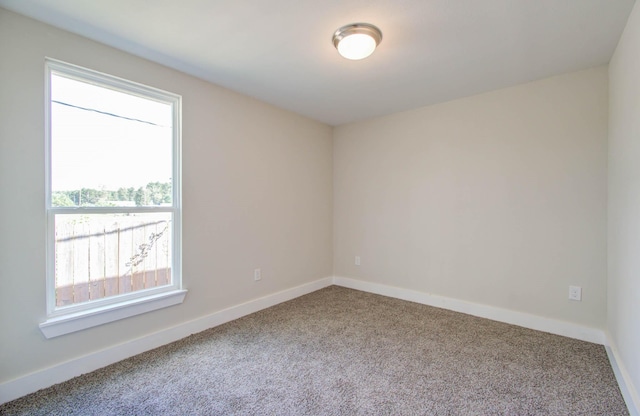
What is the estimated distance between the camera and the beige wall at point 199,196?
1.80 meters

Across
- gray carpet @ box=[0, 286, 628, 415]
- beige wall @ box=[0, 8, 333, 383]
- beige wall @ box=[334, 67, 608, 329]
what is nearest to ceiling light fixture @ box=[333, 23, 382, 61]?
beige wall @ box=[0, 8, 333, 383]

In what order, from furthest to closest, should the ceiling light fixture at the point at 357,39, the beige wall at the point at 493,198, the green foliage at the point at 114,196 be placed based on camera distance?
the beige wall at the point at 493,198 → the green foliage at the point at 114,196 → the ceiling light fixture at the point at 357,39

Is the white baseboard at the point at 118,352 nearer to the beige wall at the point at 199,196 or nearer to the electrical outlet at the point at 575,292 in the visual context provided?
the beige wall at the point at 199,196

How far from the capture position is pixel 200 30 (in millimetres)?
1983

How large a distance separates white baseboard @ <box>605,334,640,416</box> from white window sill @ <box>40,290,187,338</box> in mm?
3123

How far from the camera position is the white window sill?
6.31 ft

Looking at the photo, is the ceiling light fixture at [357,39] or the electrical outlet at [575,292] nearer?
the ceiling light fixture at [357,39]

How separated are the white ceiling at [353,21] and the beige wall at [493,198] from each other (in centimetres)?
34

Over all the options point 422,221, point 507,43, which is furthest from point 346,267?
point 507,43

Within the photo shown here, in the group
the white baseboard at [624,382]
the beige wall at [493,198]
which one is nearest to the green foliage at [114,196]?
the beige wall at [493,198]

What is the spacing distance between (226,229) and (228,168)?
620 mm

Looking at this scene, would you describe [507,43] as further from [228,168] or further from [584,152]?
[228,168]

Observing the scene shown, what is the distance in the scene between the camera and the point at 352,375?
2025 mm

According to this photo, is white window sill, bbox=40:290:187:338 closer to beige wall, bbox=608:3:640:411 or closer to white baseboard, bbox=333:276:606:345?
white baseboard, bbox=333:276:606:345
